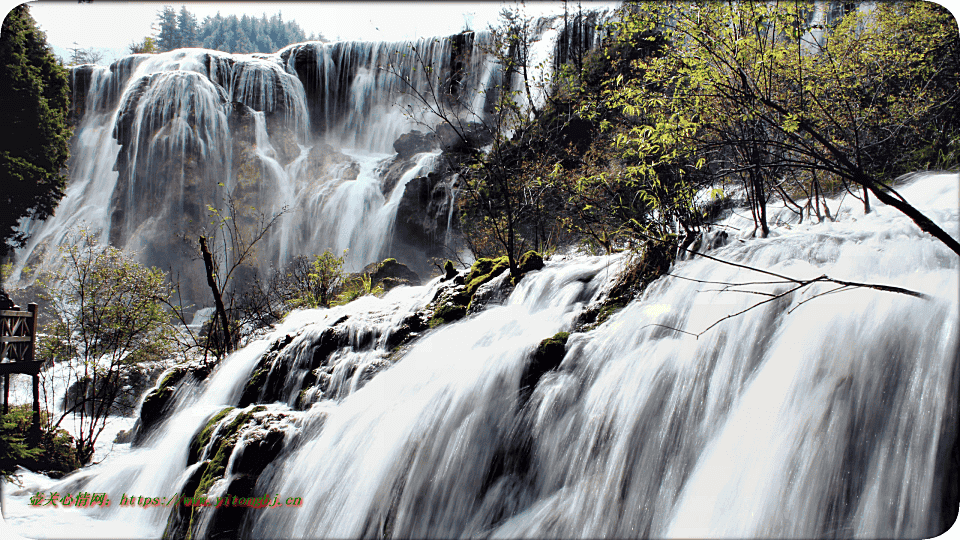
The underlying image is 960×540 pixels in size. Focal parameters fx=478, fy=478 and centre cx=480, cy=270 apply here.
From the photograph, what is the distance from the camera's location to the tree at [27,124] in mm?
3635

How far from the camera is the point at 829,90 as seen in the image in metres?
2.71

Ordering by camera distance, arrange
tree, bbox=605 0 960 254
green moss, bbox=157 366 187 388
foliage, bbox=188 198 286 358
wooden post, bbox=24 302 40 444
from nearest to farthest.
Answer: tree, bbox=605 0 960 254, wooden post, bbox=24 302 40 444, green moss, bbox=157 366 187 388, foliage, bbox=188 198 286 358

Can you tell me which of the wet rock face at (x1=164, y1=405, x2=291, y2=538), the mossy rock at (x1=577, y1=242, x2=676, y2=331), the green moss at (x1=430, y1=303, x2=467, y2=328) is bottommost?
the wet rock face at (x1=164, y1=405, x2=291, y2=538)

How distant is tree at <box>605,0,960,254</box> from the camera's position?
2146 mm

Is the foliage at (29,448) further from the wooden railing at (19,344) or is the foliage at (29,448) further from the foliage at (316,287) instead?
the foliage at (316,287)

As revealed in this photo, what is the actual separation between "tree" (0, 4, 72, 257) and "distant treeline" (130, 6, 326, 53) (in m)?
6.42

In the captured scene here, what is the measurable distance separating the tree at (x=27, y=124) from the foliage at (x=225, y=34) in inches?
256

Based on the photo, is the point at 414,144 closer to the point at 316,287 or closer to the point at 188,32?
the point at 316,287

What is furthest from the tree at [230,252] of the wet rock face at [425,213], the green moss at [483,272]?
the green moss at [483,272]

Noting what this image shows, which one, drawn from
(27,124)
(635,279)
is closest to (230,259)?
(27,124)

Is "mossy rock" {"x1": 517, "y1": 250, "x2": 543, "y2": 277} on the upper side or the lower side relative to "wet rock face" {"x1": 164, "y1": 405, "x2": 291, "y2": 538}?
upper

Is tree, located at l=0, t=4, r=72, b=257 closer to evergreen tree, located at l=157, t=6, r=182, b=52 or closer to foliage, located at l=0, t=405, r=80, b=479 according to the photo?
foliage, located at l=0, t=405, r=80, b=479

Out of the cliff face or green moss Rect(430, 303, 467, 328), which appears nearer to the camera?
green moss Rect(430, 303, 467, 328)

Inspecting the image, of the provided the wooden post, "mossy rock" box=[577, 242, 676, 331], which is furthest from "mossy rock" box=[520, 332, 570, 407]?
the wooden post
